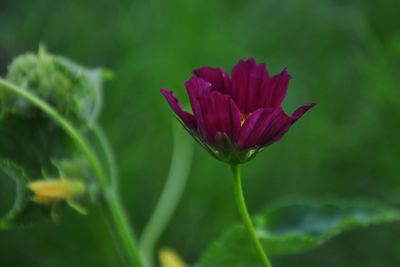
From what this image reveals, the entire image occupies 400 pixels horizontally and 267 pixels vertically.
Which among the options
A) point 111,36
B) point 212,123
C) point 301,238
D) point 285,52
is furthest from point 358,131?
point 212,123

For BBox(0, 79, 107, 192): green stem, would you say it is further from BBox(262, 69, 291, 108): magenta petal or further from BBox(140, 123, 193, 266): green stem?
BBox(140, 123, 193, 266): green stem

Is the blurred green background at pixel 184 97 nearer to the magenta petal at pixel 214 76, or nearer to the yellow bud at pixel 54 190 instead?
the yellow bud at pixel 54 190

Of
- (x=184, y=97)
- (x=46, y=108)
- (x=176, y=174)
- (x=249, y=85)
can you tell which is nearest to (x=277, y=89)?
(x=249, y=85)

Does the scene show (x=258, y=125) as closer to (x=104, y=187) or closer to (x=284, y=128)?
Answer: (x=284, y=128)

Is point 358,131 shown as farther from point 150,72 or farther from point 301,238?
point 301,238

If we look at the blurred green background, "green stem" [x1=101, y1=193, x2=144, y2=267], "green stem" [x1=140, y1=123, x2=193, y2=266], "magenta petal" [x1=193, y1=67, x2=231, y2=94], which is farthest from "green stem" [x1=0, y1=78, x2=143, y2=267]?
the blurred green background

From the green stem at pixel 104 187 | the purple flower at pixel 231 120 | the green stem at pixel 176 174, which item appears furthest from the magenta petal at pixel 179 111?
the green stem at pixel 176 174
